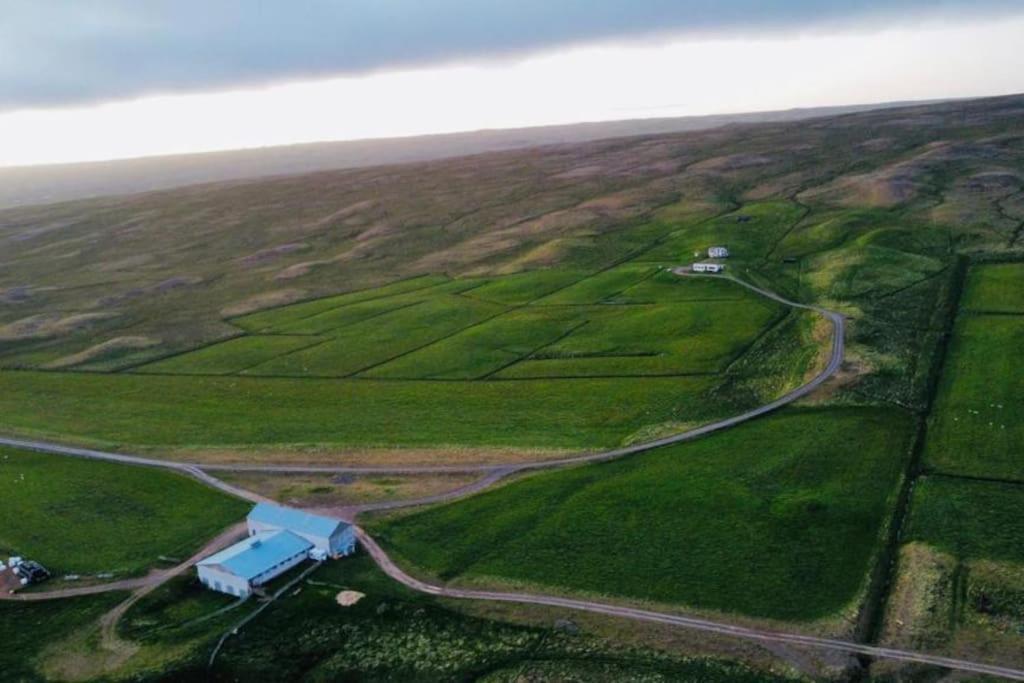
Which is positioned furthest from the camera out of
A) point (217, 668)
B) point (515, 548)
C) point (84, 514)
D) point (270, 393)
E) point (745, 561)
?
point (270, 393)

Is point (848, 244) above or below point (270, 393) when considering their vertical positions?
above

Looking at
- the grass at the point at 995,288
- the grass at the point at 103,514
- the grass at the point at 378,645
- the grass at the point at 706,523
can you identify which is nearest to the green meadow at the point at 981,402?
the grass at the point at 995,288

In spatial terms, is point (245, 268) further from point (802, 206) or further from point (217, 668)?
point (217, 668)

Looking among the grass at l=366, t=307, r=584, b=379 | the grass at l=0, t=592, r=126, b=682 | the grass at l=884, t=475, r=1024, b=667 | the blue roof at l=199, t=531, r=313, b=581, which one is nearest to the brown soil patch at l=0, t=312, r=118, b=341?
the grass at l=366, t=307, r=584, b=379

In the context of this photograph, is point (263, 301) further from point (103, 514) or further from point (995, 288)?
point (995, 288)

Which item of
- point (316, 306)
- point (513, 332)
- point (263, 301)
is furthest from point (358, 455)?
point (263, 301)

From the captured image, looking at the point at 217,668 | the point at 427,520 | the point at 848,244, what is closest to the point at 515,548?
the point at 427,520

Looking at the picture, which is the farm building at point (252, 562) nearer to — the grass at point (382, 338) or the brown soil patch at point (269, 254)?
the grass at point (382, 338)

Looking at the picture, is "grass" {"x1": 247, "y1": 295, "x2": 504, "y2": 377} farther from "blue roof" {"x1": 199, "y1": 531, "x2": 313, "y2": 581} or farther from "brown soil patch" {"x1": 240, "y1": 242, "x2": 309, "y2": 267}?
"brown soil patch" {"x1": 240, "y1": 242, "x2": 309, "y2": 267}
